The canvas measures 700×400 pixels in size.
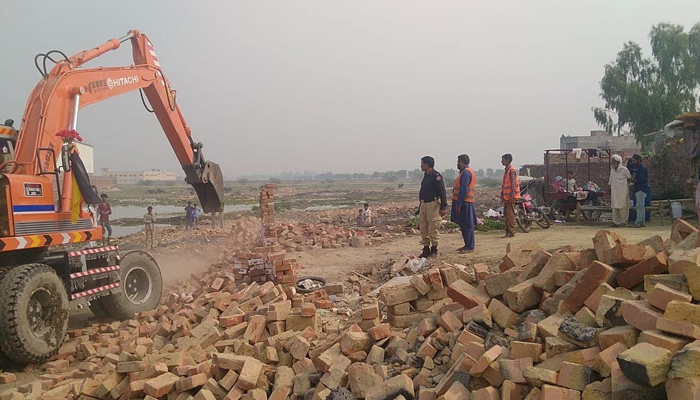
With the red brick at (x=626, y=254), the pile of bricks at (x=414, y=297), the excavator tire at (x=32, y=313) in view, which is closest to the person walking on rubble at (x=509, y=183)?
the pile of bricks at (x=414, y=297)

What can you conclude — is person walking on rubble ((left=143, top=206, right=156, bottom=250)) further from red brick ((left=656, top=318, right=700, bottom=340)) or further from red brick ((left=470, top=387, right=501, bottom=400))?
red brick ((left=656, top=318, right=700, bottom=340))

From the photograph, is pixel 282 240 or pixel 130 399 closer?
pixel 130 399

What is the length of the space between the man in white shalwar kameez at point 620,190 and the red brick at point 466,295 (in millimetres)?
7316

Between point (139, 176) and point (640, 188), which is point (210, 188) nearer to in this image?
point (640, 188)

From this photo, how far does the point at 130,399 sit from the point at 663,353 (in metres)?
3.97

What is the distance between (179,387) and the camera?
405 cm

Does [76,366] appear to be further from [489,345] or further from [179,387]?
[489,345]

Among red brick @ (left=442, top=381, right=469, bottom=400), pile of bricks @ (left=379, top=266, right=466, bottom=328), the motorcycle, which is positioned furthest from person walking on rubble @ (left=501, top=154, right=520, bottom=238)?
red brick @ (left=442, top=381, right=469, bottom=400)

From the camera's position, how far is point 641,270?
3.41 m

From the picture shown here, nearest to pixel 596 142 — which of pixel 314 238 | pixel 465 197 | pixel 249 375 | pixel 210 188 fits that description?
pixel 314 238

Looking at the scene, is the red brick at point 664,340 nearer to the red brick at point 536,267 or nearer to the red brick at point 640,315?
the red brick at point 640,315

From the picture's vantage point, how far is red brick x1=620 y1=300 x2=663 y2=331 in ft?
8.95

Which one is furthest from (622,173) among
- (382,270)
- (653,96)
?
(653,96)

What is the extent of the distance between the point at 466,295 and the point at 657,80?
2492 centimetres
